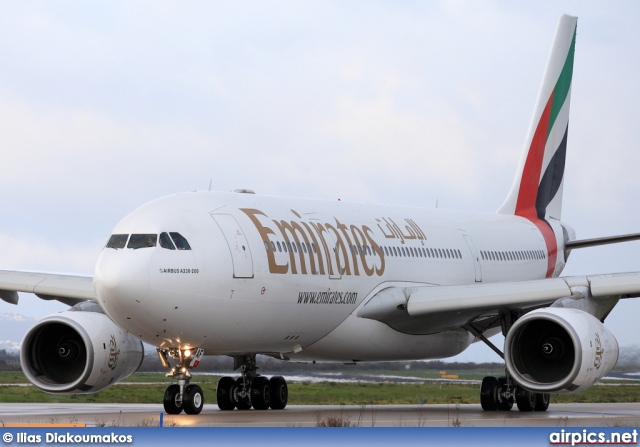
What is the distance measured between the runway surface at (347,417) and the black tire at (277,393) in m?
0.18

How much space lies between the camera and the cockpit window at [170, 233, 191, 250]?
1838cm

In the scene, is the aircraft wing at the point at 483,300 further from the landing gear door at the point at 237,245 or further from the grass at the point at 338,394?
the grass at the point at 338,394

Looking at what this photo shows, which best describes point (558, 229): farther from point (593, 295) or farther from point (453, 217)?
point (593, 295)

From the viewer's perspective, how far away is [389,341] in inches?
899

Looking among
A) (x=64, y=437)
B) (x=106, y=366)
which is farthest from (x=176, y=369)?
(x=64, y=437)

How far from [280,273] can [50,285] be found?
187 inches

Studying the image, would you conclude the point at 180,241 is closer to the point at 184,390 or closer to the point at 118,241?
the point at 118,241

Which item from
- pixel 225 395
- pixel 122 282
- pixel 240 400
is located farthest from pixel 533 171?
pixel 122 282

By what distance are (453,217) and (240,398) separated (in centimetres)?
696

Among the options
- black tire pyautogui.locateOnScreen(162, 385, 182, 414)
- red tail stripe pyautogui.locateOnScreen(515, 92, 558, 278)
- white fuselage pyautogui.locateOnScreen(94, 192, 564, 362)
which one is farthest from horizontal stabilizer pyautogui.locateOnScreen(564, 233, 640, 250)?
black tire pyautogui.locateOnScreen(162, 385, 182, 414)

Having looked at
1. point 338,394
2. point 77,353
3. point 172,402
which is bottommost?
point 338,394

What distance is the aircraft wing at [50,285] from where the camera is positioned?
865 inches

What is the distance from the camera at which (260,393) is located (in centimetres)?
2272

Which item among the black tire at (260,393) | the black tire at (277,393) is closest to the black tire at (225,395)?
the black tire at (260,393)
